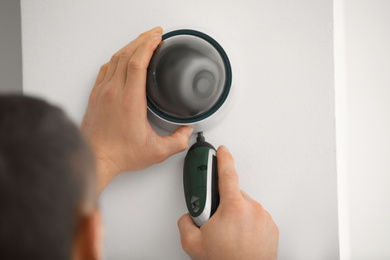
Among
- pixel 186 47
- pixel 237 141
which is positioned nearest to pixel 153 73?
pixel 186 47

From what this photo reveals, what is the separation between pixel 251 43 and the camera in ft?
1.99

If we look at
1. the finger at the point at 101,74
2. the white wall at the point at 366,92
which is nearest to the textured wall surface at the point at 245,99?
the finger at the point at 101,74

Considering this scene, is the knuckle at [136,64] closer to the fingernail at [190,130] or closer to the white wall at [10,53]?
the fingernail at [190,130]

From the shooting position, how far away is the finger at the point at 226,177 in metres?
0.52

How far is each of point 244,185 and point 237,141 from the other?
82 millimetres

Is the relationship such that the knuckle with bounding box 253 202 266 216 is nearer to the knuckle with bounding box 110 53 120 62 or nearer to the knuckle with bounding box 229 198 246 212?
the knuckle with bounding box 229 198 246 212

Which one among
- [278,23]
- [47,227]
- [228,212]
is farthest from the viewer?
[278,23]

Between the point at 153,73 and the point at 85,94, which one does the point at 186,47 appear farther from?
the point at 85,94

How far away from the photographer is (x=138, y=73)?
532mm

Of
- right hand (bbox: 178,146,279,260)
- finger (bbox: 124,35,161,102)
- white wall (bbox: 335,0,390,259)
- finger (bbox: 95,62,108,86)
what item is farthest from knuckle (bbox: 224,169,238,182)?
white wall (bbox: 335,0,390,259)

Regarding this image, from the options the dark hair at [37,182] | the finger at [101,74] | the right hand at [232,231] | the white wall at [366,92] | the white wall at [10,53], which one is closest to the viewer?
the dark hair at [37,182]

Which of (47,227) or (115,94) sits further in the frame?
(115,94)

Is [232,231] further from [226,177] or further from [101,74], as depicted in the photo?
[101,74]

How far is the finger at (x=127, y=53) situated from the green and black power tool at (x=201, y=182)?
177 mm
